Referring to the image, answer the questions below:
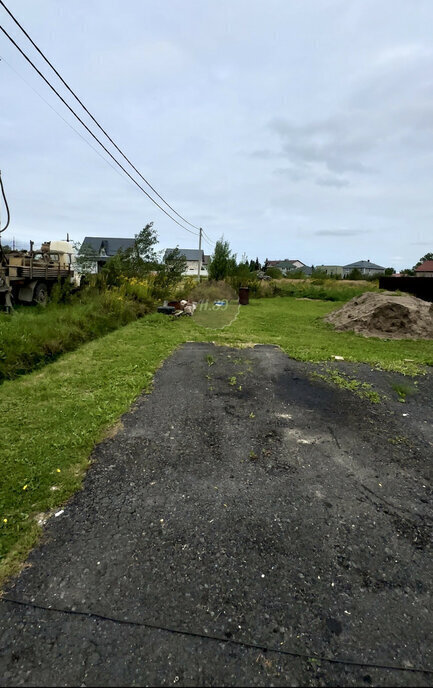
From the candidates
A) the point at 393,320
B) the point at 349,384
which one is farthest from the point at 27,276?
the point at 393,320

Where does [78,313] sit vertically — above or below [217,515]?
above

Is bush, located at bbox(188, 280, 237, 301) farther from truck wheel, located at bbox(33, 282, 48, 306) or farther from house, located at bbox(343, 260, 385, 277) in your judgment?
house, located at bbox(343, 260, 385, 277)

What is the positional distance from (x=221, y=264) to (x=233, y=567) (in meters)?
24.7

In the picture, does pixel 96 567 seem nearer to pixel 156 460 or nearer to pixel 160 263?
pixel 156 460

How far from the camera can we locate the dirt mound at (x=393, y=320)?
36.7 ft

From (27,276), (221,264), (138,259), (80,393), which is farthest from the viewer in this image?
(221,264)

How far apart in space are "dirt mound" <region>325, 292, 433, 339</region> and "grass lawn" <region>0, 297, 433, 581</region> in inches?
33.2

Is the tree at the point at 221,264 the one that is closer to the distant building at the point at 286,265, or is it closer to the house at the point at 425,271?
the house at the point at 425,271

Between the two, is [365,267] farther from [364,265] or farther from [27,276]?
[27,276]

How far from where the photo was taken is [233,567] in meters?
2.25

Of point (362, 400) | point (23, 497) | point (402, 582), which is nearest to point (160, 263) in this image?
point (362, 400)

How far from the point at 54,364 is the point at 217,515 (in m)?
5.51

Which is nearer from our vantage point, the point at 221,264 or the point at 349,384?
the point at 349,384

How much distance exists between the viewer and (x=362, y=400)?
5320 mm
